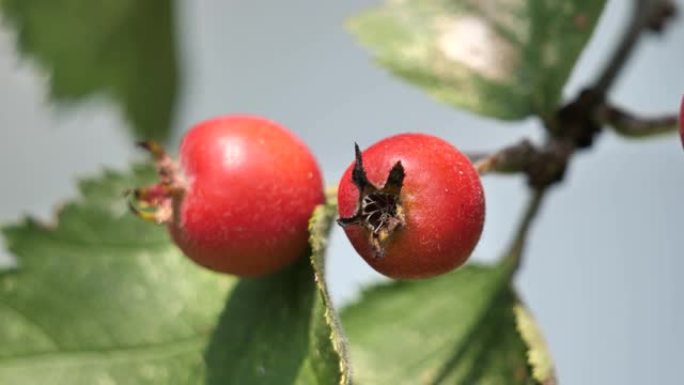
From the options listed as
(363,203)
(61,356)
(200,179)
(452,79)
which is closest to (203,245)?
(200,179)

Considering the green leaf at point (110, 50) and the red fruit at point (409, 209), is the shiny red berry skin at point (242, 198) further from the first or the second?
the green leaf at point (110, 50)

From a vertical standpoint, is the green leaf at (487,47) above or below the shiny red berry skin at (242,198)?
below

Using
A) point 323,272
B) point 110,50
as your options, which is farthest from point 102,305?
point 110,50

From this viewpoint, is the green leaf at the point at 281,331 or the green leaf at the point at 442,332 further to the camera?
the green leaf at the point at 442,332

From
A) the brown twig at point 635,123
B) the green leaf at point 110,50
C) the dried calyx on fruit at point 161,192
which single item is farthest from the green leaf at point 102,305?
the green leaf at point 110,50

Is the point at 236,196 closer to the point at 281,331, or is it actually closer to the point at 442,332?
the point at 281,331

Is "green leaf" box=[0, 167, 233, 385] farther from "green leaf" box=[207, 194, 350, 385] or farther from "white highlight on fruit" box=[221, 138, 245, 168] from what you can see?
"white highlight on fruit" box=[221, 138, 245, 168]

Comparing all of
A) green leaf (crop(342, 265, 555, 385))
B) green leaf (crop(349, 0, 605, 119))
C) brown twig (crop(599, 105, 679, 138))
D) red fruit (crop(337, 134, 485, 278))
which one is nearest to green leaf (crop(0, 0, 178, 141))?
green leaf (crop(349, 0, 605, 119))

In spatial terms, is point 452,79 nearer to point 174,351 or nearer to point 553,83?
point 553,83
